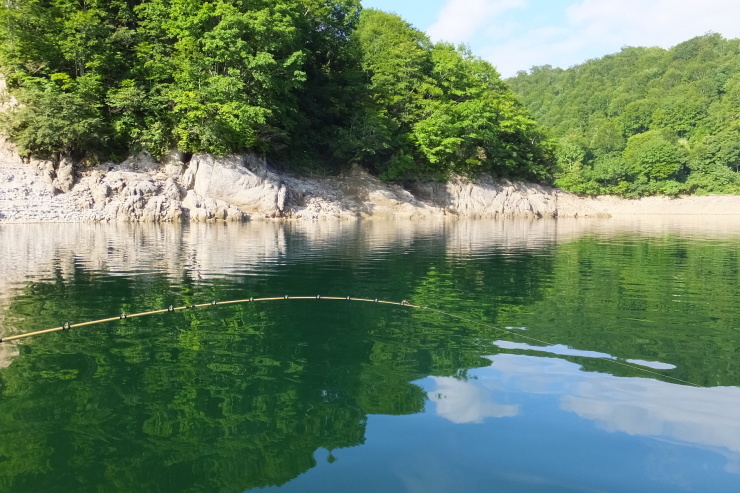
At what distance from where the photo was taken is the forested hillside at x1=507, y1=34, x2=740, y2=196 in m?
89.6

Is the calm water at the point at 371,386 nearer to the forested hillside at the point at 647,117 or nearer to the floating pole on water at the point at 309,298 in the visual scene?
the floating pole on water at the point at 309,298

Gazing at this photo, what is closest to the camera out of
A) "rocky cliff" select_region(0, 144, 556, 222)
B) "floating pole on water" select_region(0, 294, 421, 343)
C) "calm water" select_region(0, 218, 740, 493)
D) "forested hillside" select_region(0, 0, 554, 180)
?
"calm water" select_region(0, 218, 740, 493)

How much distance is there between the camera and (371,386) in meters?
7.73

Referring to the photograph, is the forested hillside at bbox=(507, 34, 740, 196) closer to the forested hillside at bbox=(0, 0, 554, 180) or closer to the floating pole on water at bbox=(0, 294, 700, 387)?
the forested hillside at bbox=(0, 0, 554, 180)

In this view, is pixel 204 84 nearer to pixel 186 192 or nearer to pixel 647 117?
pixel 186 192

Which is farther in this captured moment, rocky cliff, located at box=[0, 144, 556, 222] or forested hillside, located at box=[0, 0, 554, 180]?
forested hillside, located at box=[0, 0, 554, 180]

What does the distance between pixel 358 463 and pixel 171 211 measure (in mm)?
38845

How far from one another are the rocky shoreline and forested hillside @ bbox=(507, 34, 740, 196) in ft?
126

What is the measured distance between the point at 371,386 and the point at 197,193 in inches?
1519

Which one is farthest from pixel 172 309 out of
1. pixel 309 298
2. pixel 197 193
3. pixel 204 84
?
pixel 204 84

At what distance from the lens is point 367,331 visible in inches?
430

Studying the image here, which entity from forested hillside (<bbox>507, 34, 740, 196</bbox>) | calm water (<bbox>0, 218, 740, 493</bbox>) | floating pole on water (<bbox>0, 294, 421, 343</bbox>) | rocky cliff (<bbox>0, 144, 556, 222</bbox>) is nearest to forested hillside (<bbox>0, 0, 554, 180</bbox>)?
rocky cliff (<bbox>0, 144, 556, 222</bbox>)

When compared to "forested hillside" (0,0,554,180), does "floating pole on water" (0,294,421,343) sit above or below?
below

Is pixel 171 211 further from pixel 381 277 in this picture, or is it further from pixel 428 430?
pixel 428 430
